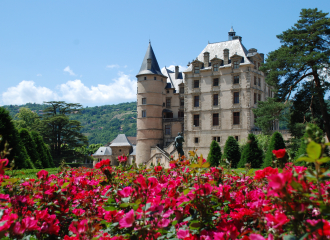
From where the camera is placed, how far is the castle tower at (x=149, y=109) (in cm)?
4766

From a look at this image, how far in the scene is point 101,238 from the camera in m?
2.99

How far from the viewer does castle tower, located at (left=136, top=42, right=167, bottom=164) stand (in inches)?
1876

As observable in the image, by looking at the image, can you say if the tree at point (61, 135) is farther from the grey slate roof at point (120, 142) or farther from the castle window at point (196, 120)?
the castle window at point (196, 120)

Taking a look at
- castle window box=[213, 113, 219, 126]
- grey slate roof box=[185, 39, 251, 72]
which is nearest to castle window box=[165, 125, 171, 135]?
castle window box=[213, 113, 219, 126]

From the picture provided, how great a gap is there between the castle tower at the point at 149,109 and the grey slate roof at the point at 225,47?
6.59 m

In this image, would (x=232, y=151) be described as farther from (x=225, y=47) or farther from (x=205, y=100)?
(x=225, y=47)

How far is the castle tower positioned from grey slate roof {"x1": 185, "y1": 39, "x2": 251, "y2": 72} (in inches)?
260

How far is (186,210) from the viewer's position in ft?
11.1

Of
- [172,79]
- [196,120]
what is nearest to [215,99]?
[196,120]

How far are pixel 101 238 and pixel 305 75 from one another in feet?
100

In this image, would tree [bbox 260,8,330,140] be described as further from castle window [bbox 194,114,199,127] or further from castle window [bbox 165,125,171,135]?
castle window [bbox 165,125,171,135]

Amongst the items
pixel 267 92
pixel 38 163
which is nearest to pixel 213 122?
pixel 267 92

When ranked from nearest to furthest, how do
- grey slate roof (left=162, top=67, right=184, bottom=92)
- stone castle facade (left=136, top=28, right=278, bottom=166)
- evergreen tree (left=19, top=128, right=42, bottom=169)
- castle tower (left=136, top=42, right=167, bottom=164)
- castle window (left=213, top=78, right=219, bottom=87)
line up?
1. evergreen tree (left=19, top=128, right=42, bottom=169)
2. stone castle facade (left=136, top=28, right=278, bottom=166)
3. castle window (left=213, top=78, right=219, bottom=87)
4. castle tower (left=136, top=42, right=167, bottom=164)
5. grey slate roof (left=162, top=67, right=184, bottom=92)

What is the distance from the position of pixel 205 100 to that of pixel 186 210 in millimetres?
41291
